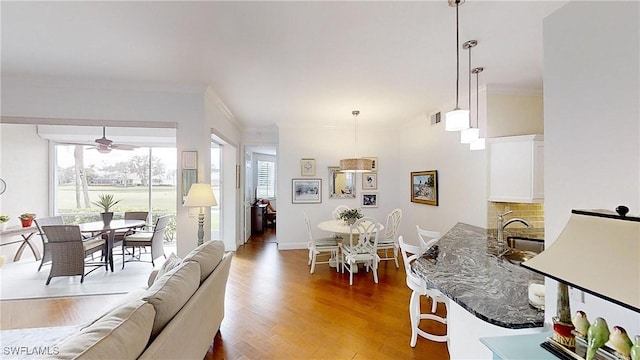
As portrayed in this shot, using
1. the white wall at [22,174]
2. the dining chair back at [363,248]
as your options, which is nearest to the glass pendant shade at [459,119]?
the dining chair back at [363,248]

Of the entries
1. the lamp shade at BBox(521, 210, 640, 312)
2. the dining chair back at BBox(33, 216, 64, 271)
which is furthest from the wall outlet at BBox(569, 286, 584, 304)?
the dining chair back at BBox(33, 216, 64, 271)

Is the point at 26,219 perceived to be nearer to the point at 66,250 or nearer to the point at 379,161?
the point at 66,250

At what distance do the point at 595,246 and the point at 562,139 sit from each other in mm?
566

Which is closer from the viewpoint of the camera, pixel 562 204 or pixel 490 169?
pixel 562 204

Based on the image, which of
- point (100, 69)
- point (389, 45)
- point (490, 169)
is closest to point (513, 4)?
point (389, 45)

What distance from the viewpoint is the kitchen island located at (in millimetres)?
1219

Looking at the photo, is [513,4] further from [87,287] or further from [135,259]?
[135,259]

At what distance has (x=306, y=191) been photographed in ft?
18.8

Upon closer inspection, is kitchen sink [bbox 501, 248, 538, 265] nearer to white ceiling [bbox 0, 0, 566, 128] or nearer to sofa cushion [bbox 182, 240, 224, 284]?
white ceiling [bbox 0, 0, 566, 128]

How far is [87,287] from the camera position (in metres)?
3.57

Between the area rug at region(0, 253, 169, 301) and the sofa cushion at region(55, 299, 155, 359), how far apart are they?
9.46 feet

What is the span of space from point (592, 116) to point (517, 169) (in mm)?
2602

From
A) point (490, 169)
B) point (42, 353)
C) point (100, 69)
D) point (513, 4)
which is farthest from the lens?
point (490, 169)

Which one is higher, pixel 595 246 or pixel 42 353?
pixel 595 246
